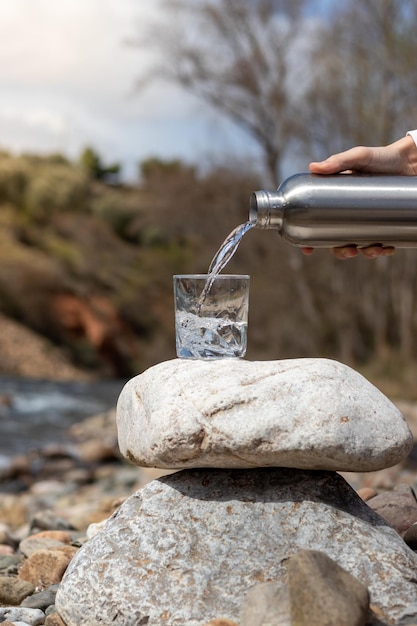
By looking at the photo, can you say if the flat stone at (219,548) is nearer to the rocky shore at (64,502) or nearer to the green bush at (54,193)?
the rocky shore at (64,502)

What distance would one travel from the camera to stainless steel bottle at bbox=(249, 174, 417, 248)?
9.20 feet

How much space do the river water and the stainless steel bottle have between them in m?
8.02

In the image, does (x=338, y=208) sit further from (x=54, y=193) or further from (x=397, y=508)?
(x=54, y=193)

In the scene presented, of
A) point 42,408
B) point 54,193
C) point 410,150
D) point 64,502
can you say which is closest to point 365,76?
point 42,408

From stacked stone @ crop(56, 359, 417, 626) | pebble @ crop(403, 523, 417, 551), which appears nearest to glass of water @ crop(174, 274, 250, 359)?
stacked stone @ crop(56, 359, 417, 626)

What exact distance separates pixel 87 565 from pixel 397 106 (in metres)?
14.5

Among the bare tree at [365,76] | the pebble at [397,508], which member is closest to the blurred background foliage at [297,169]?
the bare tree at [365,76]

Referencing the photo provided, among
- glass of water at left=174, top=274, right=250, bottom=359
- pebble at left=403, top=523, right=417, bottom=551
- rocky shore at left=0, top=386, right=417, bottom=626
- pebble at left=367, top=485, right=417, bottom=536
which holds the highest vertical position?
glass of water at left=174, top=274, right=250, bottom=359

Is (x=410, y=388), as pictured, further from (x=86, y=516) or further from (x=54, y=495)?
(x=86, y=516)

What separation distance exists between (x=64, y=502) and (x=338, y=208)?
5739 millimetres

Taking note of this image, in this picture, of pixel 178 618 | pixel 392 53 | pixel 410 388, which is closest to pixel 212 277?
pixel 178 618

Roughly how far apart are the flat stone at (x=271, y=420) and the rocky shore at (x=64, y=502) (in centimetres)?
51

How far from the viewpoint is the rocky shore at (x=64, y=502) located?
309 centimetres

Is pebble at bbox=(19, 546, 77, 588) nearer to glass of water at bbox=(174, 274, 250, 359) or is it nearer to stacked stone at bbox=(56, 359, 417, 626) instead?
stacked stone at bbox=(56, 359, 417, 626)
